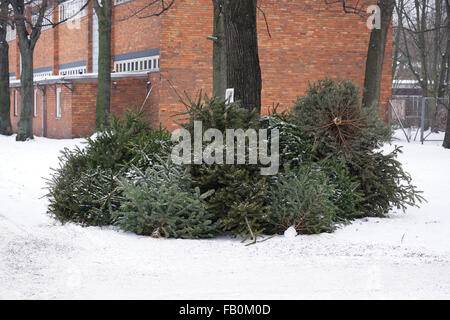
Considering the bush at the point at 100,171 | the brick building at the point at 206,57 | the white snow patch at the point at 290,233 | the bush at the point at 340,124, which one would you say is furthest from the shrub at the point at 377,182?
the brick building at the point at 206,57

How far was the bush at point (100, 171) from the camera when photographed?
9508 millimetres

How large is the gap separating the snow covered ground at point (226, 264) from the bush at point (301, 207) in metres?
0.26

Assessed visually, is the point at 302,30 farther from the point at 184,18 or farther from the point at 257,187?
the point at 257,187

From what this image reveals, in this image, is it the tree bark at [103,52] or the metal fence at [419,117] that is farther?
the metal fence at [419,117]

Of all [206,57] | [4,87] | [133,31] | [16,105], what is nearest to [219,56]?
[206,57]

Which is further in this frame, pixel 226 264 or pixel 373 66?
pixel 373 66

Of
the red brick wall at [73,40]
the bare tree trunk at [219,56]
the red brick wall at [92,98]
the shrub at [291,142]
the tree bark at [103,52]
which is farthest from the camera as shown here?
the red brick wall at [73,40]

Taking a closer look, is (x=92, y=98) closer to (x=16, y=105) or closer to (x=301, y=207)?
(x=16, y=105)

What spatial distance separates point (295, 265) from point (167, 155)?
3.03 metres

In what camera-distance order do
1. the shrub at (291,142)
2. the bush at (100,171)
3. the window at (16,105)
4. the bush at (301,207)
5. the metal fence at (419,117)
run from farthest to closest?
1. the window at (16,105)
2. the metal fence at (419,117)
3. the shrub at (291,142)
4. the bush at (100,171)
5. the bush at (301,207)

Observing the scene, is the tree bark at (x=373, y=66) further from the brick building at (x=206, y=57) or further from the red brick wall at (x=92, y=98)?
the red brick wall at (x=92, y=98)

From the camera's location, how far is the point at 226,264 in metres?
7.38

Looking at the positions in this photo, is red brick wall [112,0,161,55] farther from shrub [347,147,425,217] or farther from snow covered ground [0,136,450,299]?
snow covered ground [0,136,450,299]

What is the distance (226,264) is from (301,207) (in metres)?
1.91
